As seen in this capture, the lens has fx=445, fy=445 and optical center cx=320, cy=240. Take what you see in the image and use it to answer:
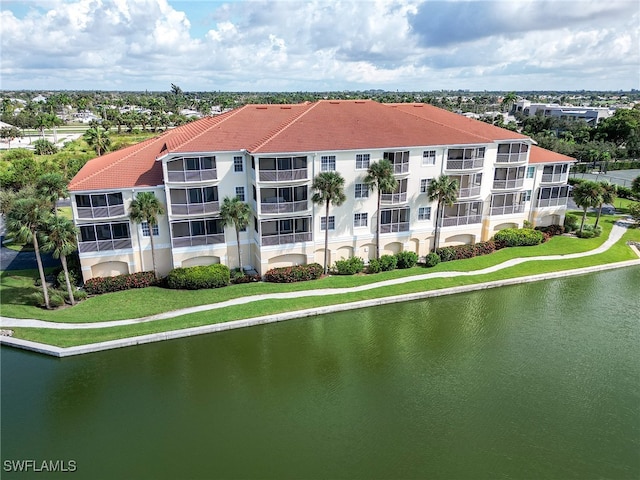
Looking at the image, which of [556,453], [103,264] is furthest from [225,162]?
[556,453]

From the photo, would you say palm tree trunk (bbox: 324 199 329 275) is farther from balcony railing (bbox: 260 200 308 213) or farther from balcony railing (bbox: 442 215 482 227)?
balcony railing (bbox: 442 215 482 227)

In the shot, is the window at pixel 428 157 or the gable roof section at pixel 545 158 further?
the gable roof section at pixel 545 158

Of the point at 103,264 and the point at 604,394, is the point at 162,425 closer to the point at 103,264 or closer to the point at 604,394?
the point at 103,264

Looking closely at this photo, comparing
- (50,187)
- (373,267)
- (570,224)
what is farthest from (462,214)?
(50,187)

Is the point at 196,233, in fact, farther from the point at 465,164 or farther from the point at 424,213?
the point at 465,164

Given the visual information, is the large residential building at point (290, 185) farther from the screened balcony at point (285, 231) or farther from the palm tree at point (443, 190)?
the palm tree at point (443, 190)

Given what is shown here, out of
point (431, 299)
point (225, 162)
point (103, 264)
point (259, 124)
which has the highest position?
point (259, 124)

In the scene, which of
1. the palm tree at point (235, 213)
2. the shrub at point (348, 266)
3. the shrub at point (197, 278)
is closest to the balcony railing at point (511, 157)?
the shrub at point (348, 266)
